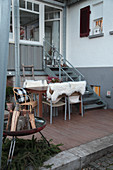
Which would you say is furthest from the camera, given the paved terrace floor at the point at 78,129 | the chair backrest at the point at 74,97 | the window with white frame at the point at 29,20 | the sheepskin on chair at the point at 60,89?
the window with white frame at the point at 29,20

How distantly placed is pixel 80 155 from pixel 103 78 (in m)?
4.22

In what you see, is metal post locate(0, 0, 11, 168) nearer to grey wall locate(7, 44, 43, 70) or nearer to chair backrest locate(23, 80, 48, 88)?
chair backrest locate(23, 80, 48, 88)

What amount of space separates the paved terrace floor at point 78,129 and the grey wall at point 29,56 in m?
2.63

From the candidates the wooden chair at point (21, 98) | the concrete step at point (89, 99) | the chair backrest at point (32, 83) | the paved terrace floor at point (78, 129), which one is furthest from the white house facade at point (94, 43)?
the wooden chair at point (21, 98)

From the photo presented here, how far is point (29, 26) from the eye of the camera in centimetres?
741

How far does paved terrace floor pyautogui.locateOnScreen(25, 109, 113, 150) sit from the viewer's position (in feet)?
10.5

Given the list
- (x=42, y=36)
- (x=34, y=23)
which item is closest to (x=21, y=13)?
(x=34, y=23)

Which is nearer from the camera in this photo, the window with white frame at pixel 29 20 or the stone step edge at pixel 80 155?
the stone step edge at pixel 80 155

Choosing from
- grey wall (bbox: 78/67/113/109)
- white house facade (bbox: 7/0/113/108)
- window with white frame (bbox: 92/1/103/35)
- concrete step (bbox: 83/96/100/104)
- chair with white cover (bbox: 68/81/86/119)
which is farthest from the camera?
window with white frame (bbox: 92/1/103/35)

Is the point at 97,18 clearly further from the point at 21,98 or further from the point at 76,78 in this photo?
the point at 21,98

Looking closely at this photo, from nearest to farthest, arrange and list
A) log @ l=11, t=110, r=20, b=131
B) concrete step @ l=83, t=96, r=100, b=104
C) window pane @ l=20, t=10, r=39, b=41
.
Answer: log @ l=11, t=110, r=20, b=131 < concrete step @ l=83, t=96, r=100, b=104 < window pane @ l=20, t=10, r=39, b=41

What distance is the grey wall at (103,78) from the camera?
20.0ft

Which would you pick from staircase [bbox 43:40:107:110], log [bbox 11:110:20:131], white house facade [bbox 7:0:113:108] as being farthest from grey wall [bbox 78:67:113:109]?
log [bbox 11:110:20:131]

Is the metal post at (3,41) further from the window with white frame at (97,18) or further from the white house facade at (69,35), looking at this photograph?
the window with white frame at (97,18)
